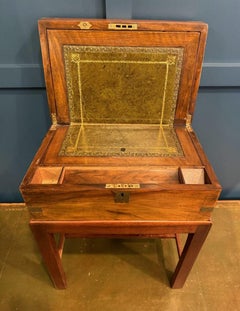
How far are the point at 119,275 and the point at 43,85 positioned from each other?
4.02 feet

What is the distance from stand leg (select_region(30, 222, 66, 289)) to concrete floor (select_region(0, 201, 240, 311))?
5.4 inches

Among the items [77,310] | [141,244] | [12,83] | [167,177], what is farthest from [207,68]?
[77,310]

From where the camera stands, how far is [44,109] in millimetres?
1515

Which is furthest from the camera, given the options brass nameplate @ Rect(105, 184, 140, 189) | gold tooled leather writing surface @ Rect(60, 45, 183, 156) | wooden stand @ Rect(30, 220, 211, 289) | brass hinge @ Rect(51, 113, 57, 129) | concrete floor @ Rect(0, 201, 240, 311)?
concrete floor @ Rect(0, 201, 240, 311)

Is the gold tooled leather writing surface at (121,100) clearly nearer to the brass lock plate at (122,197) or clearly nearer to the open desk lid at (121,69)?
the open desk lid at (121,69)

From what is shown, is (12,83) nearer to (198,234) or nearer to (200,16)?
(200,16)

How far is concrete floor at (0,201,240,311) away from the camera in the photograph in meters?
1.39

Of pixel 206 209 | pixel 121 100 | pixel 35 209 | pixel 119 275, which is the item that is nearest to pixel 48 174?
pixel 35 209

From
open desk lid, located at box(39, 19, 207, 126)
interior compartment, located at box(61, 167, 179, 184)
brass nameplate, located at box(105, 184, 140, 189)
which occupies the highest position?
open desk lid, located at box(39, 19, 207, 126)

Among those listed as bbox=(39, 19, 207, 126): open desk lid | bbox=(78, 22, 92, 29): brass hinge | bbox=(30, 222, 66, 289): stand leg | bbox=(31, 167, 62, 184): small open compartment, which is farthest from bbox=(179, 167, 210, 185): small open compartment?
bbox=(78, 22, 92, 29): brass hinge

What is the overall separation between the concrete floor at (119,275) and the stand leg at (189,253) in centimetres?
11

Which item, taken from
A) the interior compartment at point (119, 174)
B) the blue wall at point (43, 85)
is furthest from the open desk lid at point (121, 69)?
the interior compartment at point (119, 174)

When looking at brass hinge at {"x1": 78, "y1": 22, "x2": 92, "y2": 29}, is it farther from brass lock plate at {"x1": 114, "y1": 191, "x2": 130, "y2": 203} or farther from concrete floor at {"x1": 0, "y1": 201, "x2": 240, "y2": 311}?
concrete floor at {"x1": 0, "y1": 201, "x2": 240, "y2": 311}

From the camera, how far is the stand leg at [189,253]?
3.44ft
